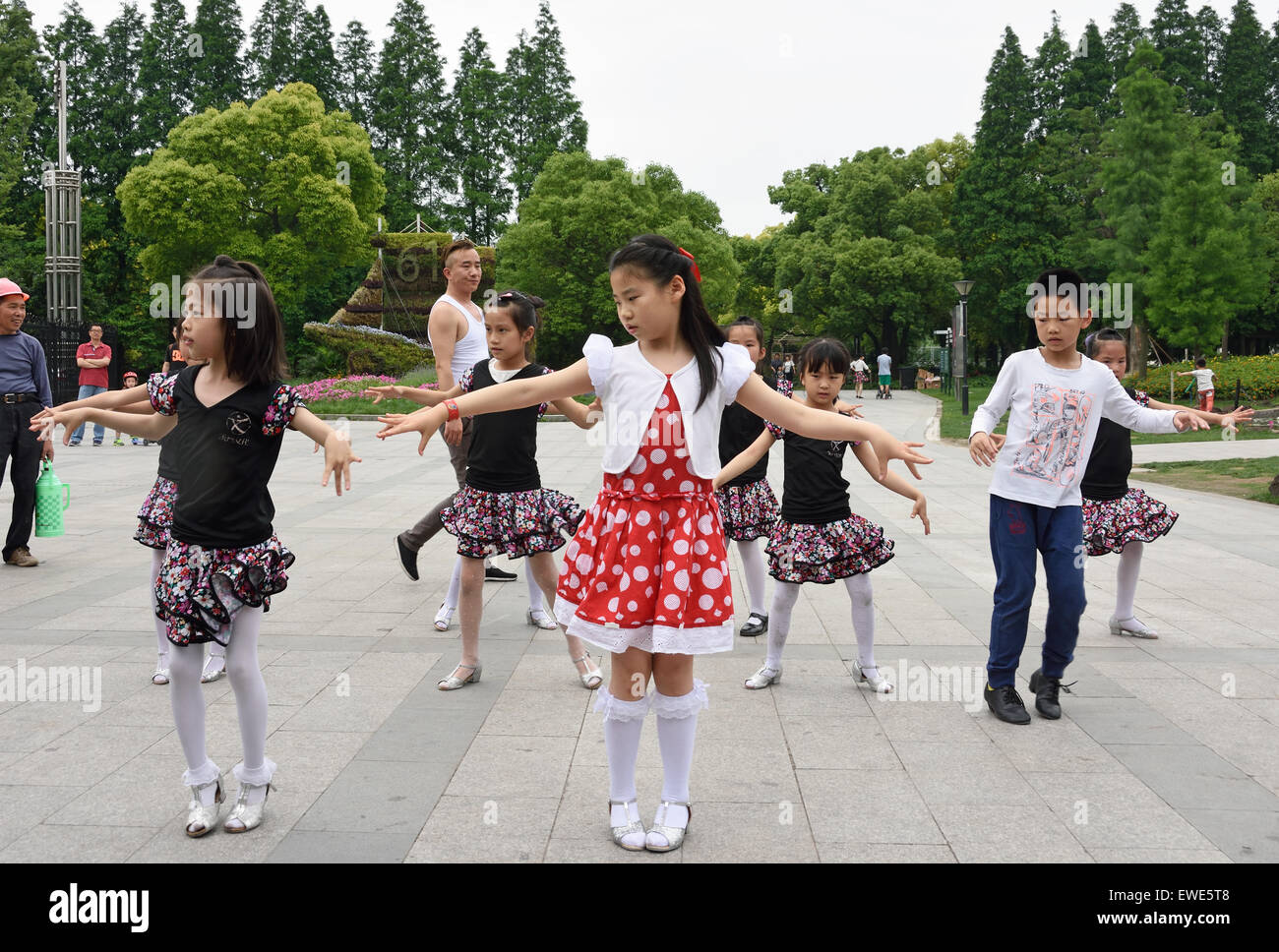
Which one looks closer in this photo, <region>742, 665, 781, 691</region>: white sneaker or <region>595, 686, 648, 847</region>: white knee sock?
<region>595, 686, 648, 847</region>: white knee sock

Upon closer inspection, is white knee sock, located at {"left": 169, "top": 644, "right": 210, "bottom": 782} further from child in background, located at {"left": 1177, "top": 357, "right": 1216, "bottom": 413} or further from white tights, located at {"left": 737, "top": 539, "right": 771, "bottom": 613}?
child in background, located at {"left": 1177, "top": 357, "right": 1216, "bottom": 413}

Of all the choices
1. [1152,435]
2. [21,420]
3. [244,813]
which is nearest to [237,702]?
[244,813]

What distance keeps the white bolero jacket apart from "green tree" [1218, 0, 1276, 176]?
5481 cm

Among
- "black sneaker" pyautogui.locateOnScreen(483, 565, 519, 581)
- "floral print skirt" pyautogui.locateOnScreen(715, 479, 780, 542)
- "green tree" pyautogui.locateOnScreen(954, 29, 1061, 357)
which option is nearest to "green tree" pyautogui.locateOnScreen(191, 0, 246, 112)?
"green tree" pyautogui.locateOnScreen(954, 29, 1061, 357)

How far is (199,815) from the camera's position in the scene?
3252 mm

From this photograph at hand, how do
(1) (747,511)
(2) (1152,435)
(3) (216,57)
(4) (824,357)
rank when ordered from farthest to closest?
(3) (216,57) < (2) (1152,435) < (1) (747,511) < (4) (824,357)

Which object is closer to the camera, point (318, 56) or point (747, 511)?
point (747, 511)

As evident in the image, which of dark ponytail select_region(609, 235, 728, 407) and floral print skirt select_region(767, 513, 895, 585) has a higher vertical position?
dark ponytail select_region(609, 235, 728, 407)

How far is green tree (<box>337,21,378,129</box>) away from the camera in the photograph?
50.8m

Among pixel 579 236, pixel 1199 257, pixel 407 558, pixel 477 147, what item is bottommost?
pixel 407 558

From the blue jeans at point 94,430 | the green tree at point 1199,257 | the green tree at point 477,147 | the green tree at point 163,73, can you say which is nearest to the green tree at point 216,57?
the green tree at point 163,73

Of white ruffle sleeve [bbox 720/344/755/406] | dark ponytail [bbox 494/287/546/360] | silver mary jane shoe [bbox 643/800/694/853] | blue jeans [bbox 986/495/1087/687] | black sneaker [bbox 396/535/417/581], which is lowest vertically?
silver mary jane shoe [bbox 643/800/694/853]

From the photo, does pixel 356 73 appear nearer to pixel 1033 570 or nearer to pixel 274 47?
pixel 274 47

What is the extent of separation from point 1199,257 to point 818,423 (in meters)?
34.9
